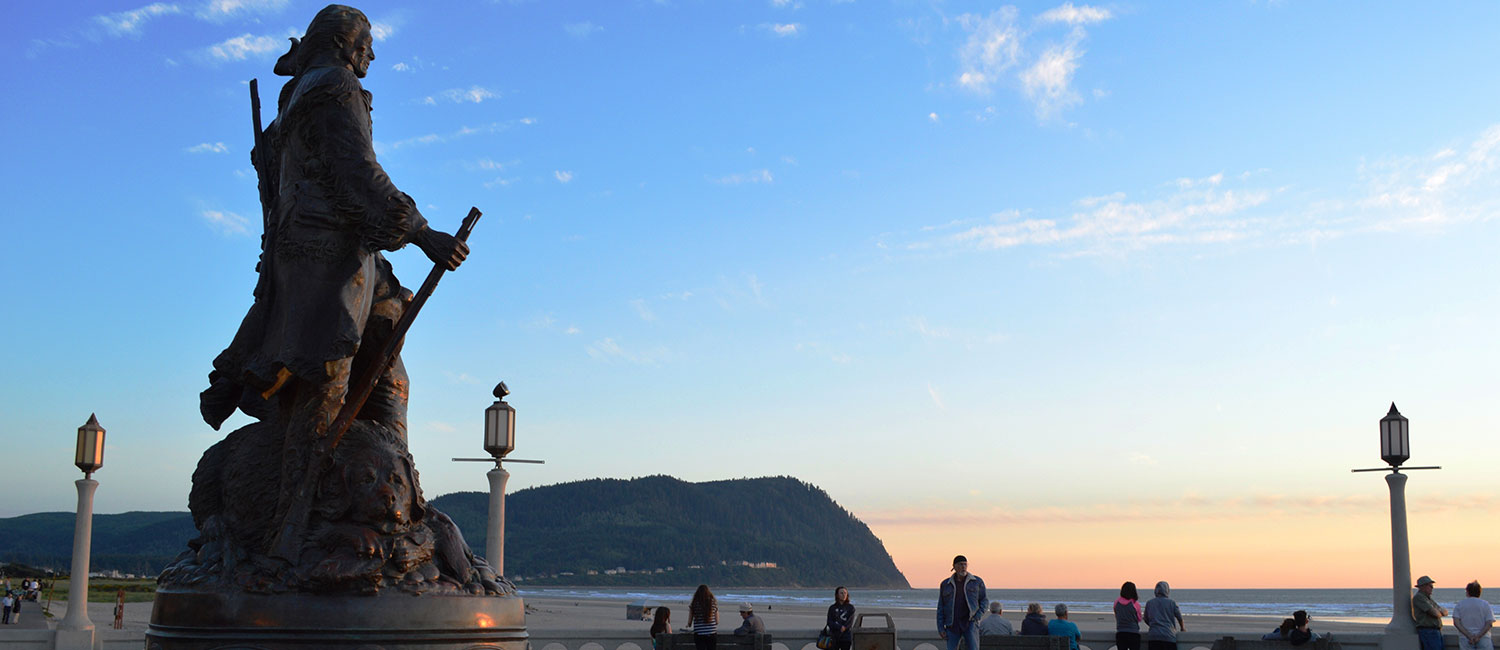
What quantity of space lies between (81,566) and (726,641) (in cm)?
760

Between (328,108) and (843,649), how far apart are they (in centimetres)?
883

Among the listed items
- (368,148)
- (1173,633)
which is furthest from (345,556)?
(1173,633)

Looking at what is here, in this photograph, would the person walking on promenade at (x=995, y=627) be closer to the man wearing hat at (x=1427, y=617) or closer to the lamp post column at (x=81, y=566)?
the man wearing hat at (x=1427, y=617)

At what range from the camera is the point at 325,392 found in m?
4.97

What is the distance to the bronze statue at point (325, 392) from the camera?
15.9ft

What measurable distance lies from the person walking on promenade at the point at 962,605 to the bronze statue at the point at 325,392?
6.62 m

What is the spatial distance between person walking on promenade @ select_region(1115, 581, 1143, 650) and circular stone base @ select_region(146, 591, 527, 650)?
30.7 ft

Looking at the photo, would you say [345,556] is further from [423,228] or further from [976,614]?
[976,614]

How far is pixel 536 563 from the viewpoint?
184 meters

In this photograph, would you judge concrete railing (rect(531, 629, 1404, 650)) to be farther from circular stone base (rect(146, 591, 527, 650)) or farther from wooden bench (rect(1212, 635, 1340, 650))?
circular stone base (rect(146, 591, 527, 650))

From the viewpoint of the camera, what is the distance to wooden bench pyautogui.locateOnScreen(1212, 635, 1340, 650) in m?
13.1

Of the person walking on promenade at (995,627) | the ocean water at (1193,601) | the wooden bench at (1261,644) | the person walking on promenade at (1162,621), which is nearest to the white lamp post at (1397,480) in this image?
the wooden bench at (1261,644)

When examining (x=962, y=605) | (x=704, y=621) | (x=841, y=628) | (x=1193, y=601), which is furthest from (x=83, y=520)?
(x=1193, y=601)

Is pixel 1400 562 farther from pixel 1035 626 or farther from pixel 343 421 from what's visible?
pixel 343 421
